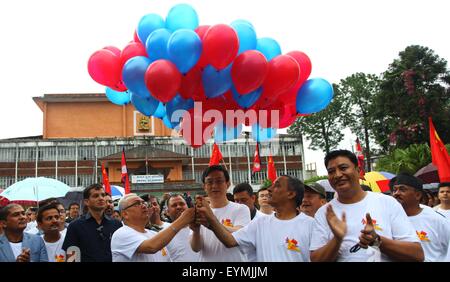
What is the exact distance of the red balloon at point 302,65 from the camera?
208 inches

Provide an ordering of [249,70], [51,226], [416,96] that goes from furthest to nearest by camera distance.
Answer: [416,96]
[51,226]
[249,70]

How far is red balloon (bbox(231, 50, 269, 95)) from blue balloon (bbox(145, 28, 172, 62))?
28.0 inches

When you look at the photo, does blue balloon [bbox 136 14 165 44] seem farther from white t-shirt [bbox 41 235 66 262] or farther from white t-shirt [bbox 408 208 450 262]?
white t-shirt [bbox 408 208 450 262]

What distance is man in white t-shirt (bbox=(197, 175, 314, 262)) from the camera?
3270mm

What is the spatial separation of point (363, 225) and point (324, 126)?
39901 millimetres

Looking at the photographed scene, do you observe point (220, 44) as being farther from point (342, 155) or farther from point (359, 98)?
point (359, 98)

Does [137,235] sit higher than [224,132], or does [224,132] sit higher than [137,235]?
[224,132]

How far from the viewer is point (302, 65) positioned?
529 centimetres

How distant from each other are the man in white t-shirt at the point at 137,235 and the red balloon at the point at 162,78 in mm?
1165

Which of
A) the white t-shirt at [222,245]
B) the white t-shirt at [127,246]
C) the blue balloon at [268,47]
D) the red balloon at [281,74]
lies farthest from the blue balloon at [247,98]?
the white t-shirt at [127,246]

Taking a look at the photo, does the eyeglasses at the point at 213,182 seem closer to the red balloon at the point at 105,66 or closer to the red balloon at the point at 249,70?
the red balloon at the point at 249,70

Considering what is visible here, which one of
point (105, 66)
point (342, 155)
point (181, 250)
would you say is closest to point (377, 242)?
point (342, 155)

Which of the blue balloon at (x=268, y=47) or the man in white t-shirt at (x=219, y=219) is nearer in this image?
the man in white t-shirt at (x=219, y=219)

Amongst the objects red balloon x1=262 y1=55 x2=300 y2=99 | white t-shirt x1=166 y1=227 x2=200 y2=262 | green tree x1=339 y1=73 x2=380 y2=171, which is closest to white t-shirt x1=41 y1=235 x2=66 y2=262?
white t-shirt x1=166 y1=227 x2=200 y2=262
